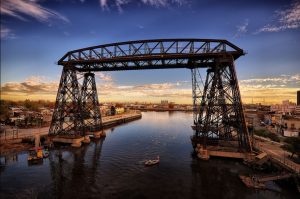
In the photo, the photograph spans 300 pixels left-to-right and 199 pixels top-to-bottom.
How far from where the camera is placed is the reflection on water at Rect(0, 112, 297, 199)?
2022 centimetres

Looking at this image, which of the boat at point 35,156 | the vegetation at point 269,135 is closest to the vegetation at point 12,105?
the boat at point 35,156

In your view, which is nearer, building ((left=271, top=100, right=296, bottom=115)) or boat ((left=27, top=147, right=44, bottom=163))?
boat ((left=27, top=147, right=44, bottom=163))

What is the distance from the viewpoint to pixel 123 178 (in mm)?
23906

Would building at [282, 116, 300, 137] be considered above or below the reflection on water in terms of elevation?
above

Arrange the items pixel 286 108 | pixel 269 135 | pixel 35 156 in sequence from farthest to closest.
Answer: pixel 286 108 < pixel 269 135 < pixel 35 156

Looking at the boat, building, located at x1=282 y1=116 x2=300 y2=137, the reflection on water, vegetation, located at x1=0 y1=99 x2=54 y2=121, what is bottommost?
the reflection on water

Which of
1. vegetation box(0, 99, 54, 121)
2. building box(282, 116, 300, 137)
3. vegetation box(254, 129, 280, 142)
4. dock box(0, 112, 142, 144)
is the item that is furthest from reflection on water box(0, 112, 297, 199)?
building box(282, 116, 300, 137)

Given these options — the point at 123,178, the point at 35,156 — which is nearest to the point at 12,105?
the point at 35,156

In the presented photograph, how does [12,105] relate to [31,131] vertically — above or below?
above

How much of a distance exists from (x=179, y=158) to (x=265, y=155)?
12050 mm

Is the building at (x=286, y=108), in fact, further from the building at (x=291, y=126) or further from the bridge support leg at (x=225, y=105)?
the bridge support leg at (x=225, y=105)

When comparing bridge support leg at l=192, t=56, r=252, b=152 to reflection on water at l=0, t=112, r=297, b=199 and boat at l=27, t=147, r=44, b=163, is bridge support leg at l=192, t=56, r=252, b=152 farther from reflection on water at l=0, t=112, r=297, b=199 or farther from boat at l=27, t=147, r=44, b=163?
boat at l=27, t=147, r=44, b=163

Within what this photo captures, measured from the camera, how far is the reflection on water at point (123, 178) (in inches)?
796

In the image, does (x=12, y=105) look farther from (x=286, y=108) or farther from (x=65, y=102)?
(x=286, y=108)
